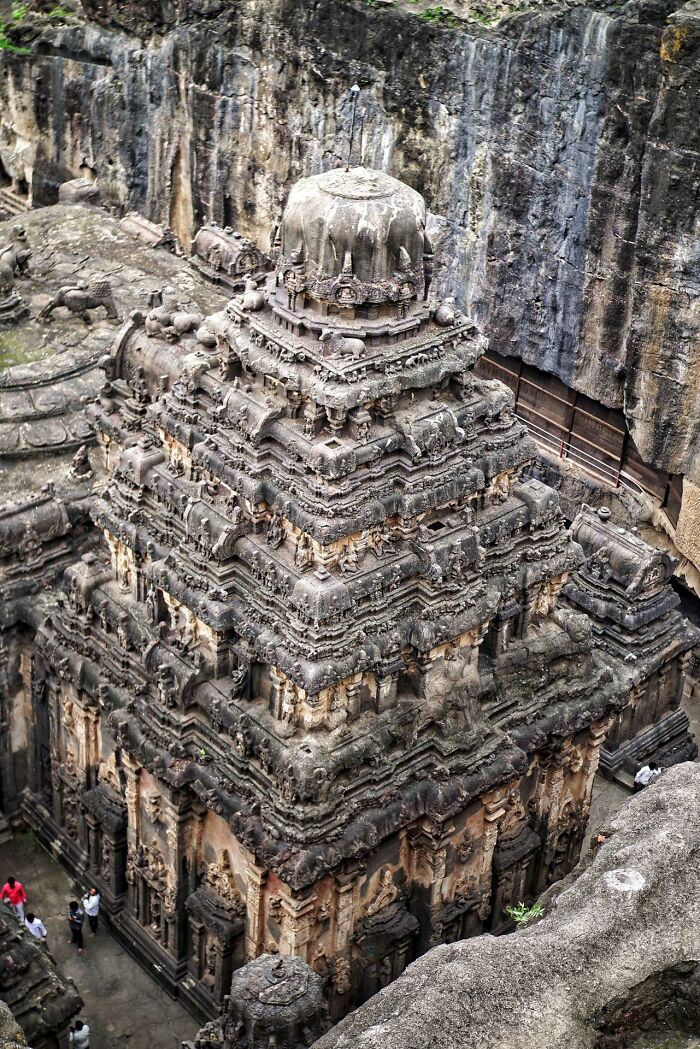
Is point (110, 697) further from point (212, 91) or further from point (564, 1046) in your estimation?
point (212, 91)

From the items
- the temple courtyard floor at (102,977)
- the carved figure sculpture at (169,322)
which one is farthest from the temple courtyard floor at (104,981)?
the carved figure sculpture at (169,322)

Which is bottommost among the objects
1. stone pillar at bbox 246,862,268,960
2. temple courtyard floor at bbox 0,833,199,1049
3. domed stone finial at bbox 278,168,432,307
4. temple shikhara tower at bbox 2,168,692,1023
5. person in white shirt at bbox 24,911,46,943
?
temple courtyard floor at bbox 0,833,199,1049

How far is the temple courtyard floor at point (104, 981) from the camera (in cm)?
2398

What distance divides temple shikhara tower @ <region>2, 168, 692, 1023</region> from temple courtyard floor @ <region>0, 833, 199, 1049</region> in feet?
1.50

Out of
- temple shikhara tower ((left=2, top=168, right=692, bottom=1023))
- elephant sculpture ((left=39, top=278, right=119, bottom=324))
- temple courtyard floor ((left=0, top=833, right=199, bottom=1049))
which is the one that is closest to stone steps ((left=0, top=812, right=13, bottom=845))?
temple courtyard floor ((left=0, top=833, right=199, bottom=1049))

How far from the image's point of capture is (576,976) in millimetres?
16250

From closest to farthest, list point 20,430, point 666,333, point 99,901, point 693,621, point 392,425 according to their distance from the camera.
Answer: point 392,425, point 99,901, point 20,430, point 666,333, point 693,621

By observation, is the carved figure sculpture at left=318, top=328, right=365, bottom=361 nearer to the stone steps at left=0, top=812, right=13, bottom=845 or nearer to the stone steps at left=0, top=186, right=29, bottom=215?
the stone steps at left=0, top=812, right=13, bottom=845

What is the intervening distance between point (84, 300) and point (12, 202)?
17.0 m

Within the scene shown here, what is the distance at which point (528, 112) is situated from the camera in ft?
109

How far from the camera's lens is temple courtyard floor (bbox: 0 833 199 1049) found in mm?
23984

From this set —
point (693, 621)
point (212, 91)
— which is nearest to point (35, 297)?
point (212, 91)

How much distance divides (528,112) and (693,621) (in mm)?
11792

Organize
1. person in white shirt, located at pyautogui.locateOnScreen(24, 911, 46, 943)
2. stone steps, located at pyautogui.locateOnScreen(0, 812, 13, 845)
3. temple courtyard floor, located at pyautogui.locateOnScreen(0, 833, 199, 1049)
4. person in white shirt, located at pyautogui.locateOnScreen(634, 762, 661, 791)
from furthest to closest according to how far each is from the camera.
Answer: person in white shirt, located at pyautogui.locateOnScreen(634, 762, 661, 791), stone steps, located at pyautogui.locateOnScreen(0, 812, 13, 845), person in white shirt, located at pyautogui.locateOnScreen(24, 911, 46, 943), temple courtyard floor, located at pyautogui.locateOnScreen(0, 833, 199, 1049)
